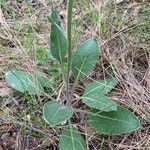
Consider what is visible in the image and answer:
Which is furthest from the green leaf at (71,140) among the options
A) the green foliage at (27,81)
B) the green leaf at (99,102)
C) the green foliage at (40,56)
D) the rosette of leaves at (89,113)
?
the green foliage at (40,56)

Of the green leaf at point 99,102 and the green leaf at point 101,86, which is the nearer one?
the green leaf at point 99,102

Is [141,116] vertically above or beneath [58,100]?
beneath

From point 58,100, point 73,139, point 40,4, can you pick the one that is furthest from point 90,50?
point 40,4

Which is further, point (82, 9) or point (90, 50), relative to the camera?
point (82, 9)

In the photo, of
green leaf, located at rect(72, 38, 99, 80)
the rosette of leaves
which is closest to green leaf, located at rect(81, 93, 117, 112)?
the rosette of leaves

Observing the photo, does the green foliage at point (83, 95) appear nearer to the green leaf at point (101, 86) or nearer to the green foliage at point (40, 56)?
the green leaf at point (101, 86)

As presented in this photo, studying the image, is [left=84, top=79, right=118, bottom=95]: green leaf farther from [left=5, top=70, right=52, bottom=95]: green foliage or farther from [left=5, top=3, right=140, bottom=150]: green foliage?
[left=5, top=70, right=52, bottom=95]: green foliage

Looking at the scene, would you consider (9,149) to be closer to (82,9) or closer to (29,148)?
(29,148)
